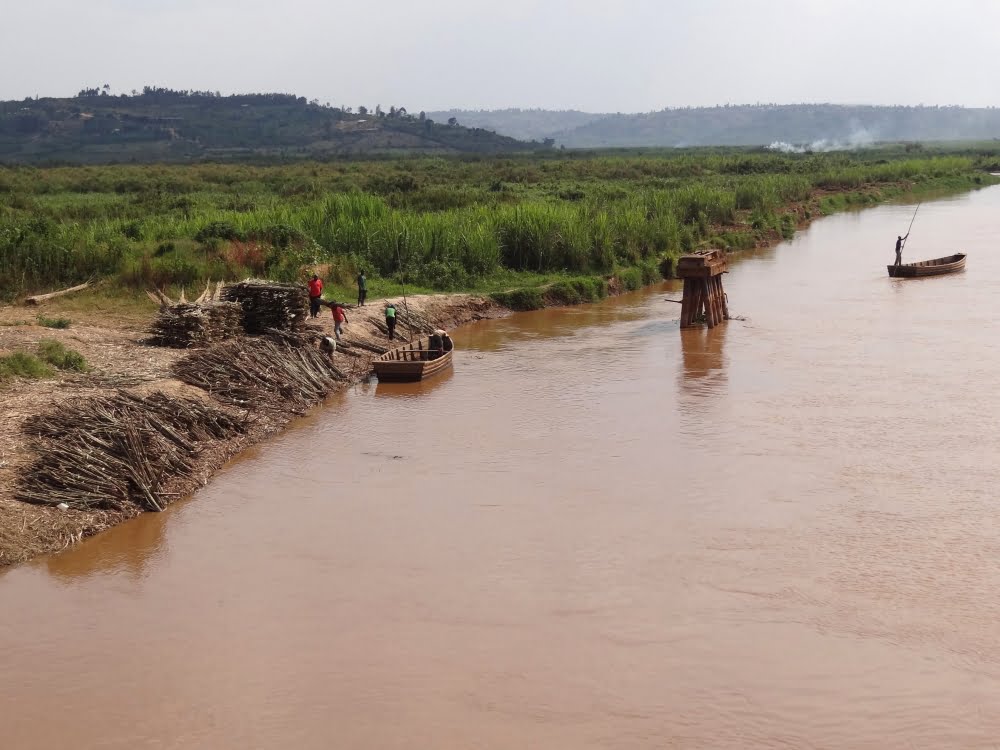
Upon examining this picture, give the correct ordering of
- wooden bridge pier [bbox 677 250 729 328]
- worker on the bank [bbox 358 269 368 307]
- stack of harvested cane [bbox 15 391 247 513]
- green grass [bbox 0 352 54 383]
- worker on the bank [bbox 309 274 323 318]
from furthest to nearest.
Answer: wooden bridge pier [bbox 677 250 729 328] → worker on the bank [bbox 358 269 368 307] → worker on the bank [bbox 309 274 323 318] → green grass [bbox 0 352 54 383] → stack of harvested cane [bbox 15 391 247 513]

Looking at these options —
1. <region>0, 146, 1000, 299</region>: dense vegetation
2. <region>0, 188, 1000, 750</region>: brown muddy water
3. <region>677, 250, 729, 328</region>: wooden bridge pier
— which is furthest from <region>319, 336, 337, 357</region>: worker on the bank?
<region>677, 250, 729, 328</region>: wooden bridge pier

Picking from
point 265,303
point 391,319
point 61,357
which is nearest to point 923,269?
point 391,319

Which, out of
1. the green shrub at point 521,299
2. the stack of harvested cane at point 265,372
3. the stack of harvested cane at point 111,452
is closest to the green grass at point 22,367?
the stack of harvested cane at point 111,452

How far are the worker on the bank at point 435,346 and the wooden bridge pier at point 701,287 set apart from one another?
5190mm

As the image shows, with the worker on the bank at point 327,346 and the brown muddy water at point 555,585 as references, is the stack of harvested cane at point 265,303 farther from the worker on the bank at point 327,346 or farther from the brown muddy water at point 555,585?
the brown muddy water at point 555,585

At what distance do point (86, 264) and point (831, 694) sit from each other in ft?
52.5

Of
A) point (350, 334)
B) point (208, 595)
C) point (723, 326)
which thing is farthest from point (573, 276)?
point (208, 595)

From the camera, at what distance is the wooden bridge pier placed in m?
19.8

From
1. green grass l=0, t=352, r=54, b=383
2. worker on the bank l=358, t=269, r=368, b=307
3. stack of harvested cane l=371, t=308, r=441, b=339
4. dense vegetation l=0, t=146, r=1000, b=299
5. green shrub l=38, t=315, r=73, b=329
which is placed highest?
dense vegetation l=0, t=146, r=1000, b=299

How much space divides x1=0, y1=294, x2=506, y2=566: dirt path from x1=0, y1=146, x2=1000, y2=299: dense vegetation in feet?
4.18

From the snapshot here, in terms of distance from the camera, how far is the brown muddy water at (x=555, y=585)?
25.2 feet

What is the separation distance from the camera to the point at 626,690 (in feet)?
26.1

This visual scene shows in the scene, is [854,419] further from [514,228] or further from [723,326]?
[514,228]

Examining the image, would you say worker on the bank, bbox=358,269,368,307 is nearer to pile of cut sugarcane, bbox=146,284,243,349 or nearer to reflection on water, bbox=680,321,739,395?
pile of cut sugarcane, bbox=146,284,243,349
